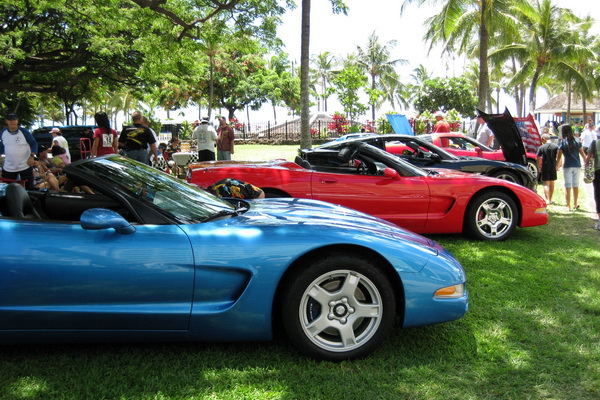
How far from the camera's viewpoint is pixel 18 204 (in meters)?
3.16

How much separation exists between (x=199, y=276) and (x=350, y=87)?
2384 centimetres

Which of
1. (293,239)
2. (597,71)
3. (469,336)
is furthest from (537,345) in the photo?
(597,71)

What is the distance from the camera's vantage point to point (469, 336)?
3600mm

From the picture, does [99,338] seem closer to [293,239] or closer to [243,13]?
[293,239]

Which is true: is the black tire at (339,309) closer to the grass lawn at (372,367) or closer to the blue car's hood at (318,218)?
the grass lawn at (372,367)

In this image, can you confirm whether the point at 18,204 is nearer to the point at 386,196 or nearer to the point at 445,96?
the point at 386,196

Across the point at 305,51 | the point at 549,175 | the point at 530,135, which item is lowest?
the point at 549,175

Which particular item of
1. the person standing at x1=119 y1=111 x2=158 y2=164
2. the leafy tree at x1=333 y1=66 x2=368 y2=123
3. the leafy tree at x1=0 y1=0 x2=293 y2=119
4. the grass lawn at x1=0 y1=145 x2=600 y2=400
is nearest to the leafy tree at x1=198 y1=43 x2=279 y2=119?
the leafy tree at x1=333 y1=66 x2=368 y2=123

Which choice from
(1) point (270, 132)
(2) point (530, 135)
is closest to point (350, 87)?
(1) point (270, 132)

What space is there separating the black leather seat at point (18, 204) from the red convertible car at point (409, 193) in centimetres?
340

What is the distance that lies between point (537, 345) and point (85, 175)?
307 cm

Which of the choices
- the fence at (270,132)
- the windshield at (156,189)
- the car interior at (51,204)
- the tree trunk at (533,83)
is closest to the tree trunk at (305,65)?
the windshield at (156,189)

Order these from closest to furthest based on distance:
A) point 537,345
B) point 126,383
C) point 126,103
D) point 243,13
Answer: point 126,383, point 537,345, point 243,13, point 126,103

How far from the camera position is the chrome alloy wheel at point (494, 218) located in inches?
259
